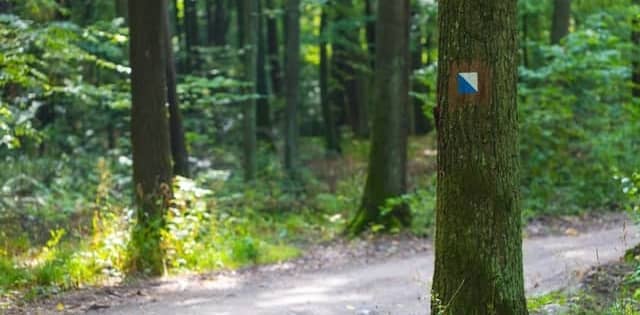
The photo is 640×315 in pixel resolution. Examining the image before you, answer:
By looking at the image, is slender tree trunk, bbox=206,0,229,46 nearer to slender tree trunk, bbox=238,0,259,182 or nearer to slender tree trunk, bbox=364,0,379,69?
slender tree trunk, bbox=364,0,379,69

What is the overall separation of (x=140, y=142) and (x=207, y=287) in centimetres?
227

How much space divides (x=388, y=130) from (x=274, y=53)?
21.8 m

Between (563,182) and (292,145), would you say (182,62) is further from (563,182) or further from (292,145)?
(563,182)

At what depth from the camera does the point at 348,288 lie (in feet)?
30.6

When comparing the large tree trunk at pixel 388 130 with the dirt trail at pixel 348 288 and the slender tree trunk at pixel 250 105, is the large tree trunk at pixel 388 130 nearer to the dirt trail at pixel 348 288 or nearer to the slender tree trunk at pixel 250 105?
the dirt trail at pixel 348 288

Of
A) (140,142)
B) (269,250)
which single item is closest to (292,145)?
(269,250)

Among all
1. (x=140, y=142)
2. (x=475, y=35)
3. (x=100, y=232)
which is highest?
(x=475, y=35)

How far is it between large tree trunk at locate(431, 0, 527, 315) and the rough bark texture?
15700 mm

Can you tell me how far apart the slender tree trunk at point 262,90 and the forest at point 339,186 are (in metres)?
4.30

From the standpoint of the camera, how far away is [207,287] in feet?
30.8

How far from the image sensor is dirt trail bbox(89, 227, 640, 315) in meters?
8.01

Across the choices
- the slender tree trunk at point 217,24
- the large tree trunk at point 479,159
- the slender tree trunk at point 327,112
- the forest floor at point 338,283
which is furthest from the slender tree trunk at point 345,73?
the large tree trunk at point 479,159

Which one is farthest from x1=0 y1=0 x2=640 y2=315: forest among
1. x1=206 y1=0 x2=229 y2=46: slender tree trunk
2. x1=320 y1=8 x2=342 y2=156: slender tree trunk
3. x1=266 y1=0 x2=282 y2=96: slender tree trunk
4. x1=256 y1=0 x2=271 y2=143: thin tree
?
x1=266 y1=0 x2=282 y2=96: slender tree trunk

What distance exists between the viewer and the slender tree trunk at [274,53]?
32.4 metres
